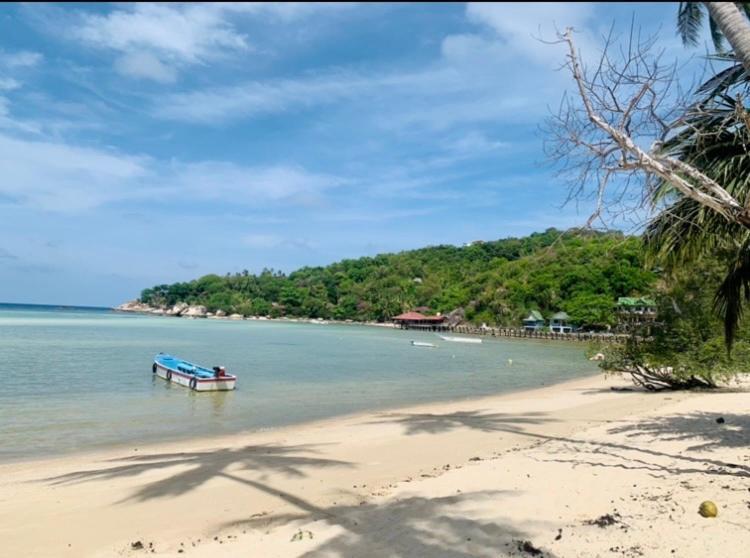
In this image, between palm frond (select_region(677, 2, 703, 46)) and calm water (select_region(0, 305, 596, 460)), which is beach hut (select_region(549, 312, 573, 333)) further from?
palm frond (select_region(677, 2, 703, 46))

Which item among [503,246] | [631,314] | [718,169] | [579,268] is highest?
[503,246]

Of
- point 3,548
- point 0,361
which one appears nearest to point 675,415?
point 3,548

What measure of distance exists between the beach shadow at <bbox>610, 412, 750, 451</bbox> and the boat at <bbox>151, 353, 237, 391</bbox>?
571 inches

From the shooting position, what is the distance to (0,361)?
27.7 m

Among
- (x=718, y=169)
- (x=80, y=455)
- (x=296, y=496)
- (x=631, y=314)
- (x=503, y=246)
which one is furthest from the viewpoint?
(x=503, y=246)

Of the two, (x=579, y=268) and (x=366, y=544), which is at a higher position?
(x=579, y=268)

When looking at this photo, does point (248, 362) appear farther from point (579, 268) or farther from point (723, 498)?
point (579, 268)

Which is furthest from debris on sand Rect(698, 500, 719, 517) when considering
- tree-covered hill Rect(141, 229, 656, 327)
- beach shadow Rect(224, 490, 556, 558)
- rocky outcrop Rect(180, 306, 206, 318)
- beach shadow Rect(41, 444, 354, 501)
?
rocky outcrop Rect(180, 306, 206, 318)

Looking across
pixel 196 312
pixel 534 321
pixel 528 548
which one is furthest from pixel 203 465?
pixel 196 312

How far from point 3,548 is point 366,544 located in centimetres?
401

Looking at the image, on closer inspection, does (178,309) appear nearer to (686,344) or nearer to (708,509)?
(686,344)

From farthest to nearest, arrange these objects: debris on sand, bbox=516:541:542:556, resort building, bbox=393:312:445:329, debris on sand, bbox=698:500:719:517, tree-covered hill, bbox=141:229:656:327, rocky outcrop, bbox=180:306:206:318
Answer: rocky outcrop, bbox=180:306:206:318 < resort building, bbox=393:312:445:329 < tree-covered hill, bbox=141:229:656:327 < debris on sand, bbox=698:500:719:517 < debris on sand, bbox=516:541:542:556

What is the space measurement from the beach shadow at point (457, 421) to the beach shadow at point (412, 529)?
612cm

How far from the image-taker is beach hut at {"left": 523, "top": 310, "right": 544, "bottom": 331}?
3620 inches
